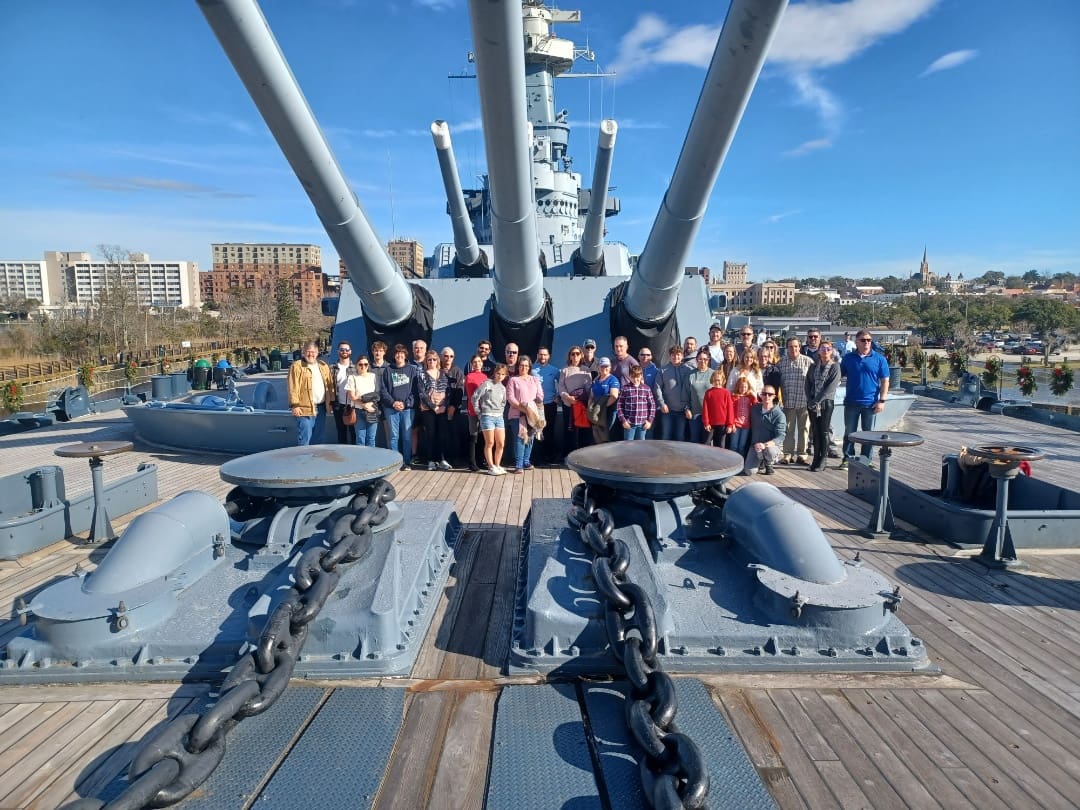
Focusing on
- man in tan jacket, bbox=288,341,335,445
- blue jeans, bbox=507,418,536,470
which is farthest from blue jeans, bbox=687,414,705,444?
man in tan jacket, bbox=288,341,335,445

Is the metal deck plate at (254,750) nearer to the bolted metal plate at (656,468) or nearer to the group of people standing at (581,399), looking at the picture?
the bolted metal plate at (656,468)

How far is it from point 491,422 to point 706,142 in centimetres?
246

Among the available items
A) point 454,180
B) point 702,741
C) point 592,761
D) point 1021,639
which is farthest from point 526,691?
point 454,180

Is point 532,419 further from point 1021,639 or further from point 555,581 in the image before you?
point 1021,639

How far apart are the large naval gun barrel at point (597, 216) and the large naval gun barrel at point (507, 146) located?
6.34 ft

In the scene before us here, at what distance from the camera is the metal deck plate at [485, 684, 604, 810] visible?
1662 millimetres

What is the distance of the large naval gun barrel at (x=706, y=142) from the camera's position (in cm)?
288

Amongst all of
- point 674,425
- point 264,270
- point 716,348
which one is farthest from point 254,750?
point 264,270

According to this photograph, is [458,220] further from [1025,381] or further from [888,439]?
[1025,381]

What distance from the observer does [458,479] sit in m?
5.19

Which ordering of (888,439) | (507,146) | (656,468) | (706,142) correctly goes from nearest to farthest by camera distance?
(656,468), (507,146), (706,142), (888,439)

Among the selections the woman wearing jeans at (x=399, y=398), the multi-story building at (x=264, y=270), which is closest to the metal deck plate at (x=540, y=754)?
the woman wearing jeans at (x=399, y=398)

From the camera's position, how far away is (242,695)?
183 centimetres

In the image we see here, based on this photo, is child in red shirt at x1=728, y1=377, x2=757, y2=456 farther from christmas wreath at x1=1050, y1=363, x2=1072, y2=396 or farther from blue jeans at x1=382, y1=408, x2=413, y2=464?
christmas wreath at x1=1050, y1=363, x2=1072, y2=396
